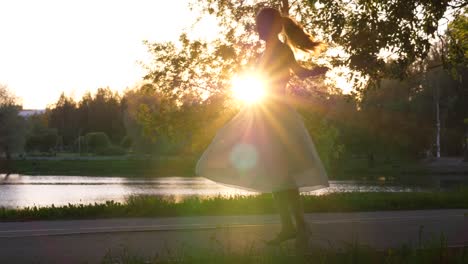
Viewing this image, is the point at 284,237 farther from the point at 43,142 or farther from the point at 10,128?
the point at 43,142

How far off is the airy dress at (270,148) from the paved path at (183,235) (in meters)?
0.59

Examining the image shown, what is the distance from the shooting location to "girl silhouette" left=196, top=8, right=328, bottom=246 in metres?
5.22

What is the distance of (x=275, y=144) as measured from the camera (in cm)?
523

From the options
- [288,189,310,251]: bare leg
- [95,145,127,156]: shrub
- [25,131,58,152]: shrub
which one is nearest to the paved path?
[288,189,310,251]: bare leg

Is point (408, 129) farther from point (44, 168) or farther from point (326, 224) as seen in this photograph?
point (326, 224)

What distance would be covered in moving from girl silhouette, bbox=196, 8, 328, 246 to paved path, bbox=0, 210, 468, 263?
1.75ft

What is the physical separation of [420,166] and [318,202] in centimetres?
5592

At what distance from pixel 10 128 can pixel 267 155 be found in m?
74.3

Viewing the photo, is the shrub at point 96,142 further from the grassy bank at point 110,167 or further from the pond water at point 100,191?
the pond water at point 100,191

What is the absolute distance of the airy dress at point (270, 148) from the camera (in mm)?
5215

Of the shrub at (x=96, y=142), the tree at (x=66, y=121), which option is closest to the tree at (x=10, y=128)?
the shrub at (x=96, y=142)

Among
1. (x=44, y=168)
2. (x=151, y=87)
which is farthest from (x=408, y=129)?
(x=151, y=87)

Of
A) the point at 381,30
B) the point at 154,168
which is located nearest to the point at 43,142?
the point at 154,168

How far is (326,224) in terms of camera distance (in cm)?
731
